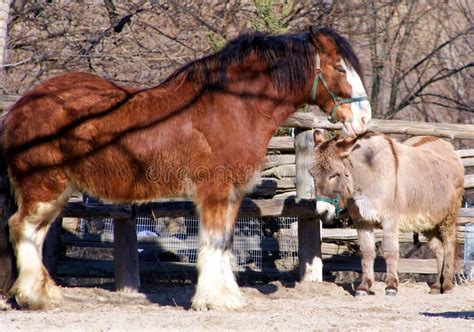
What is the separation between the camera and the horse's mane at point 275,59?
702 cm

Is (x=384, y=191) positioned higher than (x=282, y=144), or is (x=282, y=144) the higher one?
(x=282, y=144)

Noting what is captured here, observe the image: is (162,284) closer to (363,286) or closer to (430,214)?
(363,286)

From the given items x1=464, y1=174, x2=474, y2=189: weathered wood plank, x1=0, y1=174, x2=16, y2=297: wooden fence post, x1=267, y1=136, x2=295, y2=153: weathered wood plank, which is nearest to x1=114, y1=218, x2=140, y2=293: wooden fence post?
x1=0, y1=174, x2=16, y2=297: wooden fence post

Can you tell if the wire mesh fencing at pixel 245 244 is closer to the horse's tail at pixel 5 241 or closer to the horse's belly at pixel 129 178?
the horse's tail at pixel 5 241

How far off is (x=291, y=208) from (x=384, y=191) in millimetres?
Result: 1062

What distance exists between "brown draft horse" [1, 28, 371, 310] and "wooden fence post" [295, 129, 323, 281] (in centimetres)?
188

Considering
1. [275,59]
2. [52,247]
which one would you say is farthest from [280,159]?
[275,59]

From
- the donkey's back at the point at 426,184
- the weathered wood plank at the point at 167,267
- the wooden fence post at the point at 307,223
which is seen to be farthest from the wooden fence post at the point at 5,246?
the donkey's back at the point at 426,184

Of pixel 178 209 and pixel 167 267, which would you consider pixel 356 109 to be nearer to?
pixel 178 209

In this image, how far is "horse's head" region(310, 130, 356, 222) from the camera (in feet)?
25.9

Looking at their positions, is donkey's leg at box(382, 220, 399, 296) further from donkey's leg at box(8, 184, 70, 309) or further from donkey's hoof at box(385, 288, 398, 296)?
donkey's leg at box(8, 184, 70, 309)

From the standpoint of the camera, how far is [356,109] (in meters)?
7.03

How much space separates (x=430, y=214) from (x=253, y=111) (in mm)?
2788

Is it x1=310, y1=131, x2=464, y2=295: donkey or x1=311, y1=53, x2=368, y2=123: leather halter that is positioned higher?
x1=311, y1=53, x2=368, y2=123: leather halter
